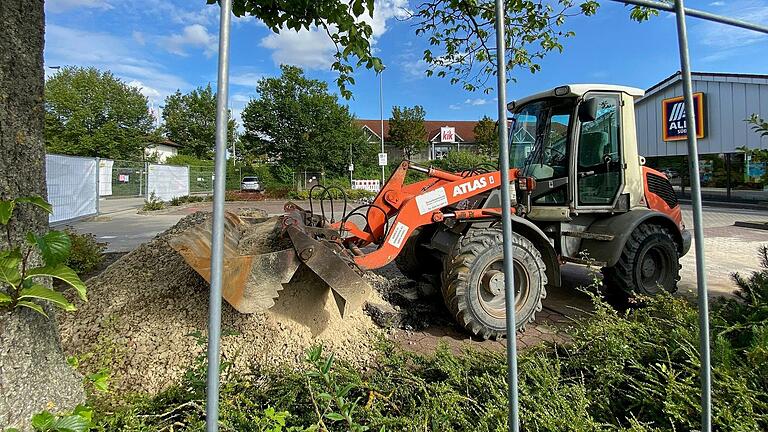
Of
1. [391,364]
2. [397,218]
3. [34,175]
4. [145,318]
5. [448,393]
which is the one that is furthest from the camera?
[397,218]

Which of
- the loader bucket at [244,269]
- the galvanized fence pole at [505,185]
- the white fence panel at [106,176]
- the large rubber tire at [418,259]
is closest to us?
the galvanized fence pole at [505,185]

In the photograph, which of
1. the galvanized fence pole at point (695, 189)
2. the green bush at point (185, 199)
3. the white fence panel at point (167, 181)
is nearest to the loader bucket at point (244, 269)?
the galvanized fence pole at point (695, 189)

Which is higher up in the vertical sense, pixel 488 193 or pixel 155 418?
pixel 488 193

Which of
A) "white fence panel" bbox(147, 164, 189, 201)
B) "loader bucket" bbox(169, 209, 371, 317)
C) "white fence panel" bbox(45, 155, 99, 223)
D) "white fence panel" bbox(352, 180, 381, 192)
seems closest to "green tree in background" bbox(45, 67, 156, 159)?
"white fence panel" bbox(147, 164, 189, 201)

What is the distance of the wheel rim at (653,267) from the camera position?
4.70 metres

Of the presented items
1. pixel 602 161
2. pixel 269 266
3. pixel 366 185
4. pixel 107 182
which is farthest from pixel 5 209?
pixel 366 185

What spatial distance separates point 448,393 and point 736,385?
4.10 ft

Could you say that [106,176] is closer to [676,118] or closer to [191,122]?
[676,118]

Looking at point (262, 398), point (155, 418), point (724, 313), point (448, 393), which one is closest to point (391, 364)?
point (448, 393)

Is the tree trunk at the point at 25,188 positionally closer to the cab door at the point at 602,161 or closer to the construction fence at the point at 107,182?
the construction fence at the point at 107,182

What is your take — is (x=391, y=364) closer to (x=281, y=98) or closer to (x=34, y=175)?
(x=34, y=175)

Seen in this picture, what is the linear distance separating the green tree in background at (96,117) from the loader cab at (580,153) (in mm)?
39697

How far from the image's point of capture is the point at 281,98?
39125 millimetres

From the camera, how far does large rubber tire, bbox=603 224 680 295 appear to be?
4.44 meters
